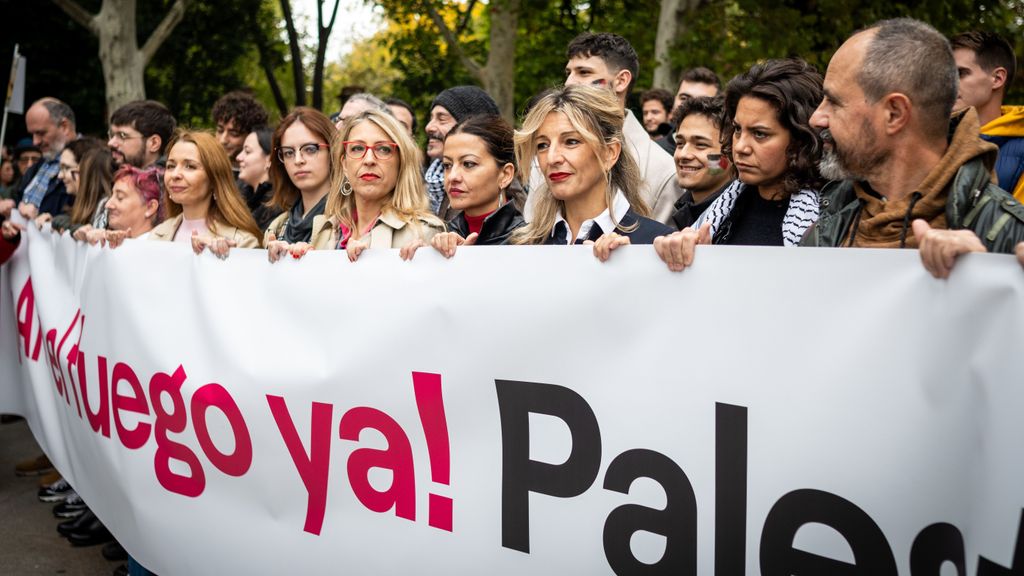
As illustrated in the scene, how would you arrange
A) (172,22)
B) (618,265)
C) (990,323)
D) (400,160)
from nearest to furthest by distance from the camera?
(990,323) → (618,265) → (400,160) → (172,22)

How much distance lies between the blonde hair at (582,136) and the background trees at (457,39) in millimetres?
7790

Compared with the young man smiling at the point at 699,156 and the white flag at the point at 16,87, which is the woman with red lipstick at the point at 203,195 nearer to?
the young man smiling at the point at 699,156

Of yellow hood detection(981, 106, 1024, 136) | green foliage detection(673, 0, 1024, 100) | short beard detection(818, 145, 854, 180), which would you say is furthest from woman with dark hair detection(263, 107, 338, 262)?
green foliage detection(673, 0, 1024, 100)

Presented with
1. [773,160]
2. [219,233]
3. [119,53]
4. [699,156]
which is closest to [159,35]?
[119,53]

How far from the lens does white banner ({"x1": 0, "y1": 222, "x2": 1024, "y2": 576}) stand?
1852 millimetres

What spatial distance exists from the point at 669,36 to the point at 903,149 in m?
9.35

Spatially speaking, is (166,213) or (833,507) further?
(166,213)

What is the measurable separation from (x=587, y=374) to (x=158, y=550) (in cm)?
192

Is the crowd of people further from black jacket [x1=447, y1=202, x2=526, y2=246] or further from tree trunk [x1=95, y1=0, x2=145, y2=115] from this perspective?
tree trunk [x1=95, y1=0, x2=145, y2=115]

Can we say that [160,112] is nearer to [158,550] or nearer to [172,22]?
[158,550]

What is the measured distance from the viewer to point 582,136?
3.11 metres

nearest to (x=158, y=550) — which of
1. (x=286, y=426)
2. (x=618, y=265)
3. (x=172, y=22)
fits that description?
(x=286, y=426)

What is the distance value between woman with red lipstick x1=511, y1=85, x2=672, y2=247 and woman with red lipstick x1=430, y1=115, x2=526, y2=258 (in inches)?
14.4

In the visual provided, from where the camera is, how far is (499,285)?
259 centimetres
